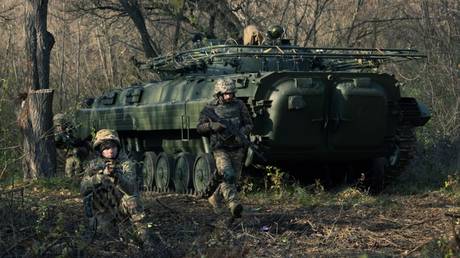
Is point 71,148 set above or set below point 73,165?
above

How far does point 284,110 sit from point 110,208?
4.39m

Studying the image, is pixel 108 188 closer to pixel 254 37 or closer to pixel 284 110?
pixel 284 110

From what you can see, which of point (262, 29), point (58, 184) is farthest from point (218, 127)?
point (262, 29)

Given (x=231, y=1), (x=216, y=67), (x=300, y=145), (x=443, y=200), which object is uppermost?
(x=231, y=1)

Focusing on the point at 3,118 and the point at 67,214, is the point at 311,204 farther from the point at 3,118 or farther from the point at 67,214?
the point at 3,118

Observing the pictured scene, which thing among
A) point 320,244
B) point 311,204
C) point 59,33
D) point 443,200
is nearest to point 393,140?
point 443,200

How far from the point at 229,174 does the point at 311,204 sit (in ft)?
5.23

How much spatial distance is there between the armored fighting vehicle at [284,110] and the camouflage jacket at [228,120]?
2.37 ft

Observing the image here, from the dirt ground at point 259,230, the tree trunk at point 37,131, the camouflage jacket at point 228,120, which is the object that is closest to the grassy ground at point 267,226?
the dirt ground at point 259,230

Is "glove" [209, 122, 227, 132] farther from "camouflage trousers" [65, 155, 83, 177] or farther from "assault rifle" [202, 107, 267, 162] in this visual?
"camouflage trousers" [65, 155, 83, 177]

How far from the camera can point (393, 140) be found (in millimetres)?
12422

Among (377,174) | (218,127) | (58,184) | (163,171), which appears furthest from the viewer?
(163,171)

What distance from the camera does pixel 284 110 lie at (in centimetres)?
1131

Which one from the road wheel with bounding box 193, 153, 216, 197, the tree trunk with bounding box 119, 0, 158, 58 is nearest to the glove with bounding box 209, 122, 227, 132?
the road wheel with bounding box 193, 153, 216, 197
